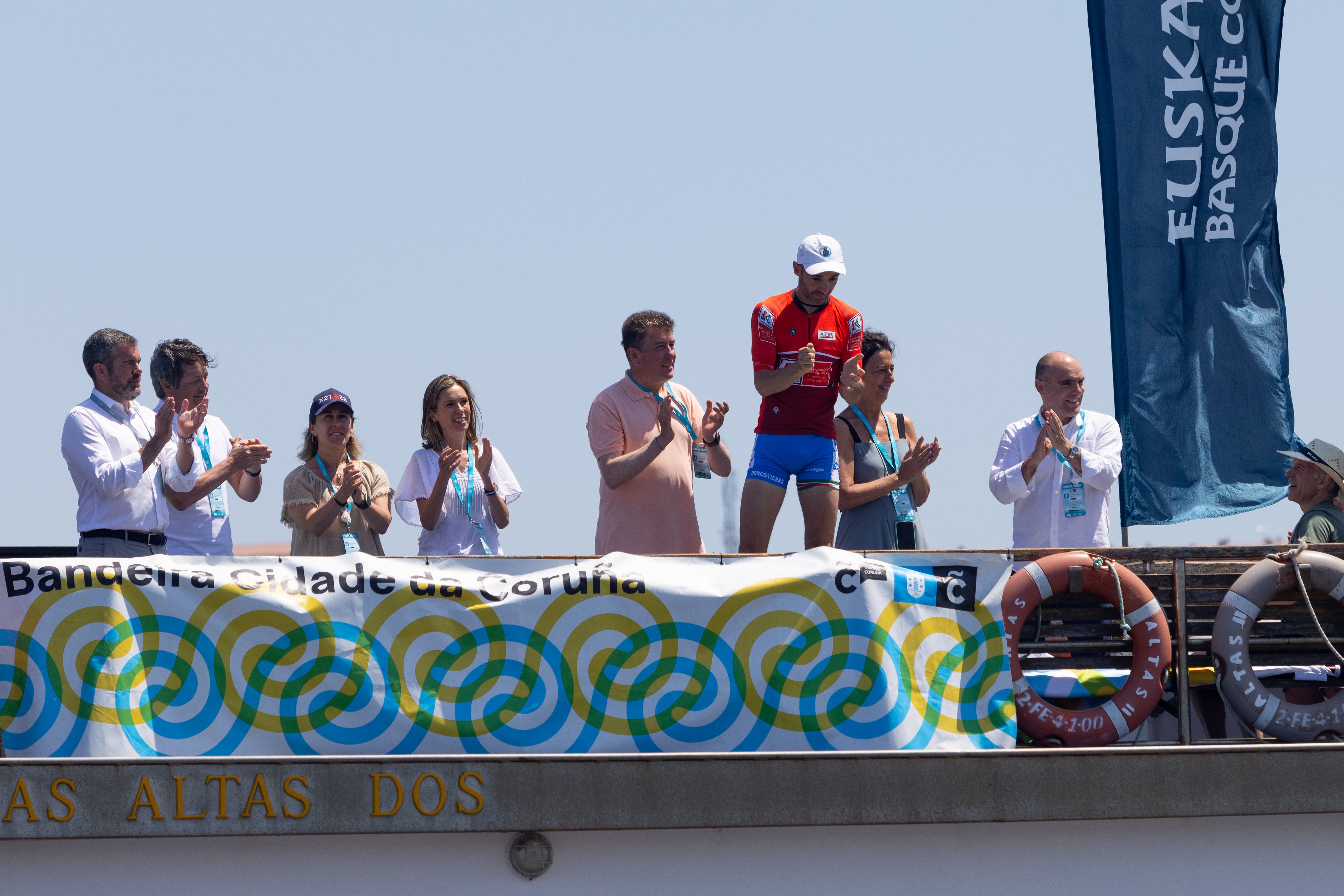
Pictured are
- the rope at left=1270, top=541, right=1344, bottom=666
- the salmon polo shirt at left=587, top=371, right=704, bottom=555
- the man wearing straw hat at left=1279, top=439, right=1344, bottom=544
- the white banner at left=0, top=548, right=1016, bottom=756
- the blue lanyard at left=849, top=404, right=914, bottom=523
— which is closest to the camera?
→ the white banner at left=0, top=548, right=1016, bottom=756

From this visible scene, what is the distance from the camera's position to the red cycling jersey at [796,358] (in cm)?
711

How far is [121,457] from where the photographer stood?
6.43 m

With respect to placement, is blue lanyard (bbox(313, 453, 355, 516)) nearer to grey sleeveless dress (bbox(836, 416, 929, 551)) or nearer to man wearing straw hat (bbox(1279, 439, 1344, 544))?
grey sleeveless dress (bbox(836, 416, 929, 551))

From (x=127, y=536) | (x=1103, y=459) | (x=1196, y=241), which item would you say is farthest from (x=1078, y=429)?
(x=127, y=536)

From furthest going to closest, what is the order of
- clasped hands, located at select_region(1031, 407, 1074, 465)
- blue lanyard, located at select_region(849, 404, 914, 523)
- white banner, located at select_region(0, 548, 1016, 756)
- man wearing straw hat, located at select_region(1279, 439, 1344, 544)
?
blue lanyard, located at select_region(849, 404, 914, 523) < clasped hands, located at select_region(1031, 407, 1074, 465) < man wearing straw hat, located at select_region(1279, 439, 1344, 544) < white banner, located at select_region(0, 548, 1016, 756)

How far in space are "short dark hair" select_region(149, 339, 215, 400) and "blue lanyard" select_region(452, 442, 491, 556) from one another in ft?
4.55

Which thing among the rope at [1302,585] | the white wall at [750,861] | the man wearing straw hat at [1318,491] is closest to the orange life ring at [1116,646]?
the white wall at [750,861]

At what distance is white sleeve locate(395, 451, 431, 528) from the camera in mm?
7031

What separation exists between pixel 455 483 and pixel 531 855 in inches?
95.7

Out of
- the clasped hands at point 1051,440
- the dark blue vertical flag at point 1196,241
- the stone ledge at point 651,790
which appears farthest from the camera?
the dark blue vertical flag at point 1196,241

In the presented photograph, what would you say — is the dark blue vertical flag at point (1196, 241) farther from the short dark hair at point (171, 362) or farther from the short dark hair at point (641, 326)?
the short dark hair at point (171, 362)

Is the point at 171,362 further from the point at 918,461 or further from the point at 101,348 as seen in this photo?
the point at 918,461

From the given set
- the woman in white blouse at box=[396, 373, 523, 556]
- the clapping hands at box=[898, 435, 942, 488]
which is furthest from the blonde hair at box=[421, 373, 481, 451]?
the clapping hands at box=[898, 435, 942, 488]

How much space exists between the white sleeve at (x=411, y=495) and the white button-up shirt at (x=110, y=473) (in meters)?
1.09
